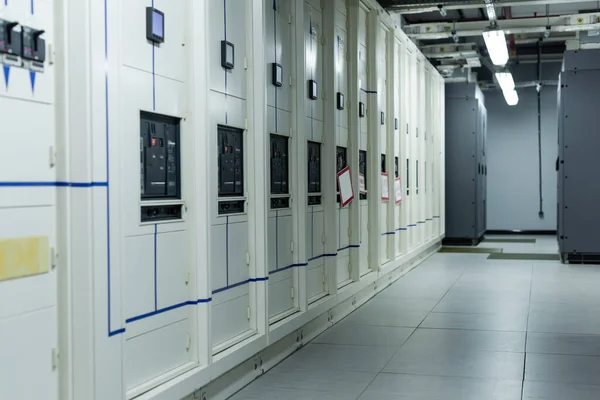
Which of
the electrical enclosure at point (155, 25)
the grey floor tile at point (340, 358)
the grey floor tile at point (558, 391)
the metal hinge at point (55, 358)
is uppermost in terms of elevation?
the electrical enclosure at point (155, 25)

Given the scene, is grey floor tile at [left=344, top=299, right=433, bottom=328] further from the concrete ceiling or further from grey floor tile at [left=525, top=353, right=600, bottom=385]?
the concrete ceiling

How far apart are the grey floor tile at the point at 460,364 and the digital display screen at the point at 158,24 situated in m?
3.19

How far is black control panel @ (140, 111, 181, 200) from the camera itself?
13.5 ft

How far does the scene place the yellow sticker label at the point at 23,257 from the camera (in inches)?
117

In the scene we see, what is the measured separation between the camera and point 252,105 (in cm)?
546

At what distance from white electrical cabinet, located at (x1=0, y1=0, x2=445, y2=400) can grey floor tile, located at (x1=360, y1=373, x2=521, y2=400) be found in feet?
3.12

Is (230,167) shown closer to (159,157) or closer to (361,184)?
(159,157)

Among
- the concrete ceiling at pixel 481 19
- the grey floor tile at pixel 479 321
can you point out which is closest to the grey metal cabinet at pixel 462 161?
the concrete ceiling at pixel 481 19

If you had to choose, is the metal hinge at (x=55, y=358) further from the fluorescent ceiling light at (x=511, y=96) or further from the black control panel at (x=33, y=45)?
the fluorescent ceiling light at (x=511, y=96)

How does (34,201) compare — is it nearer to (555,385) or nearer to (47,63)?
(47,63)

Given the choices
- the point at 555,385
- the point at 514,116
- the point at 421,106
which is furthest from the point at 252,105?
the point at 514,116

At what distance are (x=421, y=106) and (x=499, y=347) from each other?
25.3 feet

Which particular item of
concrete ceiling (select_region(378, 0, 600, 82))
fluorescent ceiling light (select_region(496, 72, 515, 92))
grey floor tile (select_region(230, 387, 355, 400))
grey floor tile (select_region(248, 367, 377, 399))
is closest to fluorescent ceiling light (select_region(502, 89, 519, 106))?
fluorescent ceiling light (select_region(496, 72, 515, 92))

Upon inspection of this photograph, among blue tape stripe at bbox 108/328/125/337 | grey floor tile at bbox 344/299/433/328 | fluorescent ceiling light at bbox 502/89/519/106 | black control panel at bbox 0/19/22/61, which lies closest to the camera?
black control panel at bbox 0/19/22/61
